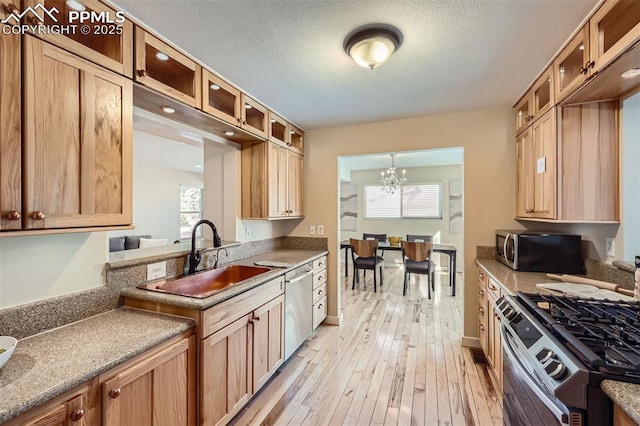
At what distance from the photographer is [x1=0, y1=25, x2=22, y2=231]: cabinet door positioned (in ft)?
3.18

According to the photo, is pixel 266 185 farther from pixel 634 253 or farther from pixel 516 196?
pixel 634 253

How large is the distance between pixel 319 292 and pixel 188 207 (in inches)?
220

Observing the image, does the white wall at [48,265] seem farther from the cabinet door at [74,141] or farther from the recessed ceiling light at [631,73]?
the recessed ceiling light at [631,73]

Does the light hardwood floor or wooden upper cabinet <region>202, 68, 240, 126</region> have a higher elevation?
wooden upper cabinet <region>202, 68, 240, 126</region>

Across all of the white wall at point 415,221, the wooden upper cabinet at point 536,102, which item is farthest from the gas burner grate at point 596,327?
the white wall at point 415,221

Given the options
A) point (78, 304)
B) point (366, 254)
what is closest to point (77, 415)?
point (78, 304)

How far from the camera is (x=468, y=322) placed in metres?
2.75

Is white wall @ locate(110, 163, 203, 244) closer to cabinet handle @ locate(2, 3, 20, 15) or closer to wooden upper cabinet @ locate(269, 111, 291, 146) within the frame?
wooden upper cabinet @ locate(269, 111, 291, 146)

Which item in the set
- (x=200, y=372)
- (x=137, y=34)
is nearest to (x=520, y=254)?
(x=200, y=372)

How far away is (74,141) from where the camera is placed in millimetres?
1183

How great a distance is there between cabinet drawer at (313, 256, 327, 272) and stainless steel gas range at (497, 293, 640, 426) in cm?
175

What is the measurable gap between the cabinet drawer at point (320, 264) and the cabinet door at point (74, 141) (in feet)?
6.19

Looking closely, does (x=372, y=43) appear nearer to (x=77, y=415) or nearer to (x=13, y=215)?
(x=13, y=215)

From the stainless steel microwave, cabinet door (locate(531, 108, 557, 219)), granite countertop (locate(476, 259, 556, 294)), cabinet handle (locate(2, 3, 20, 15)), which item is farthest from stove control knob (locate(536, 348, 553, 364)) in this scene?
cabinet handle (locate(2, 3, 20, 15))
